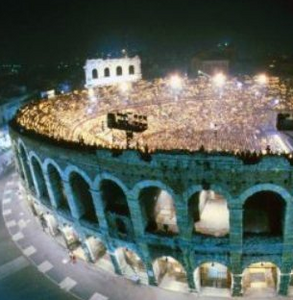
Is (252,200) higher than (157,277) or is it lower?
higher

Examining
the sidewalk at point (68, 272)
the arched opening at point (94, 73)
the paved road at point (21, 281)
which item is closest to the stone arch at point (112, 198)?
the sidewalk at point (68, 272)

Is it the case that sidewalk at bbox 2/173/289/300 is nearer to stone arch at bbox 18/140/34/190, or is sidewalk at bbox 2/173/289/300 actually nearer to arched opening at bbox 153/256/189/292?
arched opening at bbox 153/256/189/292

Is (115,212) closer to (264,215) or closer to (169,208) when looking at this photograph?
(169,208)

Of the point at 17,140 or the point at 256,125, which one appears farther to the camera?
the point at 256,125

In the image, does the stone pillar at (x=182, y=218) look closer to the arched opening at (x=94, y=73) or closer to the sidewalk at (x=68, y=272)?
the sidewalk at (x=68, y=272)

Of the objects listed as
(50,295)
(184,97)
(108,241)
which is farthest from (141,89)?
(50,295)

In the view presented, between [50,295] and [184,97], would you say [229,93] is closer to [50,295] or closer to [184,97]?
[184,97]
